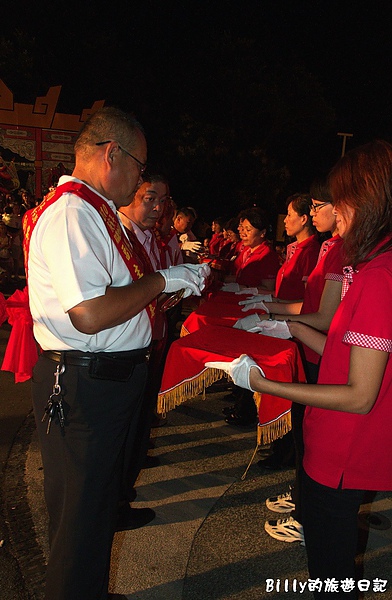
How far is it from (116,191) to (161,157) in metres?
20.2

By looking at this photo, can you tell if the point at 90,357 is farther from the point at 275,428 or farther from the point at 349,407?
the point at 275,428

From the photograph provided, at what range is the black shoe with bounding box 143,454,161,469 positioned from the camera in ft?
12.2

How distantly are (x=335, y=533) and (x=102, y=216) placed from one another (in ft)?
4.38

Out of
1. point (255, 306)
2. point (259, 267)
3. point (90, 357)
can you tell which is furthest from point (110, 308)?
point (259, 267)

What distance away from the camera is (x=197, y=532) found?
9.66ft

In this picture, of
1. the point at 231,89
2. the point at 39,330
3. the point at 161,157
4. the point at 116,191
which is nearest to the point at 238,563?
the point at 39,330

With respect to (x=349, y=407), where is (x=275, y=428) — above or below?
below

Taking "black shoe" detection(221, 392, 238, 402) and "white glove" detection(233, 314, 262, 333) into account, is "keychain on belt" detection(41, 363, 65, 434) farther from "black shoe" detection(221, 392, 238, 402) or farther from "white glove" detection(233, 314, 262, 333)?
"black shoe" detection(221, 392, 238, 402)

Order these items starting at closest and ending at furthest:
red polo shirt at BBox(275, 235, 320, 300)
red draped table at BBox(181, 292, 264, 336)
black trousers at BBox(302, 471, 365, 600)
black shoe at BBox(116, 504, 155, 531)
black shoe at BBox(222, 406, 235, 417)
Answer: black trousers at BBox(302, 471, 365, 600), black shoe at BBox(116, 504, 155, 531), red draped table at BBox(181, 292, 264, 336), red polo shirt at BBox(275, 235, 320, 300), black shoe at BBox(222, 406, 235, 417)

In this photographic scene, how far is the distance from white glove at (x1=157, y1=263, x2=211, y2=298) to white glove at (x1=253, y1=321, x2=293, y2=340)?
→ 26.8 inches

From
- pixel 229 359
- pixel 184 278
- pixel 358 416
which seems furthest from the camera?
pixel 229 359

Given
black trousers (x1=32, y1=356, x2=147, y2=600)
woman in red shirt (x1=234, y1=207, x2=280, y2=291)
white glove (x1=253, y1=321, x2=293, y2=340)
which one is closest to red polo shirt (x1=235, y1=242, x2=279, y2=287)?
woman in red shirt (x1=234, y1=207, x2=280, y2=291)

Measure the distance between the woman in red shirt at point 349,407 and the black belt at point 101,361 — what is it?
21.4 inches

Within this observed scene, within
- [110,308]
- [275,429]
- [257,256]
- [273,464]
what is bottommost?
[273,464]
